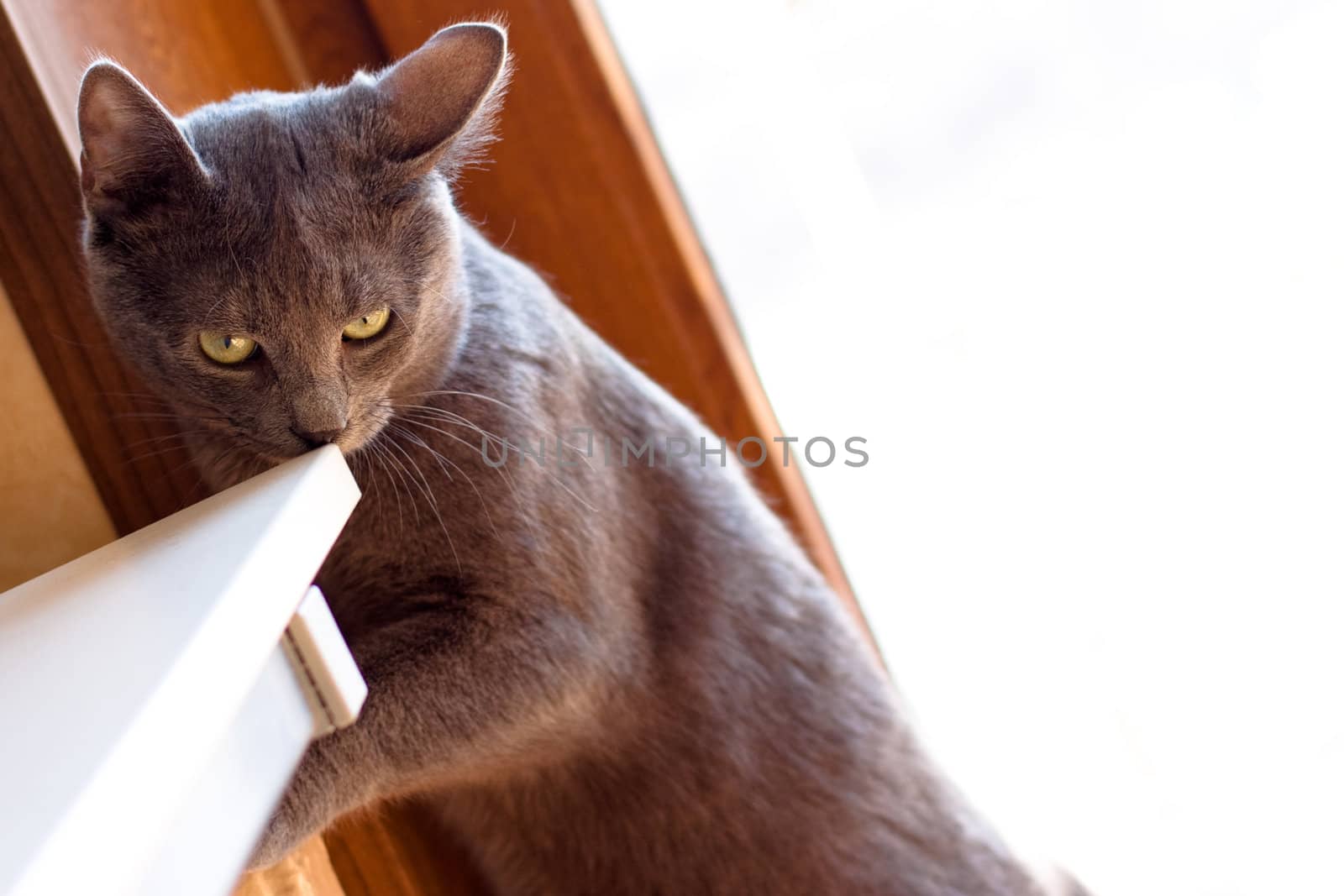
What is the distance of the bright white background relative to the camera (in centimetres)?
158

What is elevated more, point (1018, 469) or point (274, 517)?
point (274, 517)

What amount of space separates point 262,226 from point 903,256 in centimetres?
108

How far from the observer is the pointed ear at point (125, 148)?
832 millimetres

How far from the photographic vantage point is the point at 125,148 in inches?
34.5

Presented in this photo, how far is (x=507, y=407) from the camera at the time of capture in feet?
3.94

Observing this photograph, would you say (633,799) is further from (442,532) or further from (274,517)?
(274,517)

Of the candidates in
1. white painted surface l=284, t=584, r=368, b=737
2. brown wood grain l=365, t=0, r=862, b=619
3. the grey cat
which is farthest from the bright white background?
white painted surface l=284, t=584, r=368, b=737

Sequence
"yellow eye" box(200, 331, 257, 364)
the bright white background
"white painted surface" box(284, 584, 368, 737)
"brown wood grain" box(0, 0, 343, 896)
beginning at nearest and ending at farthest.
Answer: "white painted surface" box(284, 584, 368, 737) → "yellow eye" box(200, 331, 257, 364) → "brown wood grain" box(0, 0, 343, 896) → the bright white background

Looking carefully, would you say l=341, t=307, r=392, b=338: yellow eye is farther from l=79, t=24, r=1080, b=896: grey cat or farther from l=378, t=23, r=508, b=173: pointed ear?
l=378, t=23, r=508, b=173: pointed ear

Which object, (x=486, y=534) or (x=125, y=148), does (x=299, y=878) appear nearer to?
(x=486, y=534)

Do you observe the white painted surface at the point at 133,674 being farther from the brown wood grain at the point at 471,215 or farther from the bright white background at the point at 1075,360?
the bright white background at the point at 1075,360

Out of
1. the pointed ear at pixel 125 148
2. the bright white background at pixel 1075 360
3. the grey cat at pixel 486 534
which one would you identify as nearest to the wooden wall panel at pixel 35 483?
the grey cat at pixel 486 534

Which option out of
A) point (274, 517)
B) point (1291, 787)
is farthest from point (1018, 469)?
point (274, 517)

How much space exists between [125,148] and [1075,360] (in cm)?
137
